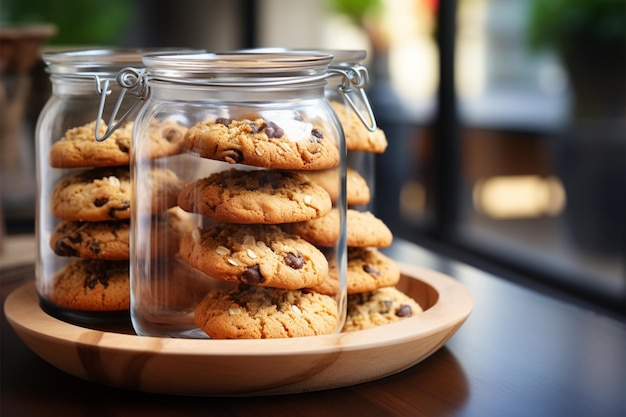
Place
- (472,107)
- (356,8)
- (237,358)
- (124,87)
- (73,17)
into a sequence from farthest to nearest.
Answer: (73,17) < (356,8) < (472,107) < (124,87) < (237,358)

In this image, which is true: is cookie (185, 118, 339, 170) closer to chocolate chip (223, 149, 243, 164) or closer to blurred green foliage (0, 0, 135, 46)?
chocolate chip (223, 149, 243, 164)

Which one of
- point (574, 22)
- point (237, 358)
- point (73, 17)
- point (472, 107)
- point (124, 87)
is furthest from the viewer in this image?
point (73, 17)

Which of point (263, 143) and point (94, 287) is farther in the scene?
point (94, 287)

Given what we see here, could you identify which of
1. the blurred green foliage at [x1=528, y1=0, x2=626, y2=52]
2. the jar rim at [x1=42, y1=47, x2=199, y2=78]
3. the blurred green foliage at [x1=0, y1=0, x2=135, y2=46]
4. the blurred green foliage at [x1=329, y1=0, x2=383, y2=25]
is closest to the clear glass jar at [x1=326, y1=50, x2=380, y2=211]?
the jar rim at [x1=42, y1=47, x2=199, y2=78]

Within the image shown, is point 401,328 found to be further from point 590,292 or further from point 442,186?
point 442,186

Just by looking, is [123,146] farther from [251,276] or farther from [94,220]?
[251,276]

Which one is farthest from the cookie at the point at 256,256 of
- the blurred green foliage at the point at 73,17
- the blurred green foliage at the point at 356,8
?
the blurred green foliage at the point at 73,17

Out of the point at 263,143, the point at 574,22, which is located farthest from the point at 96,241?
the point at 574,22
